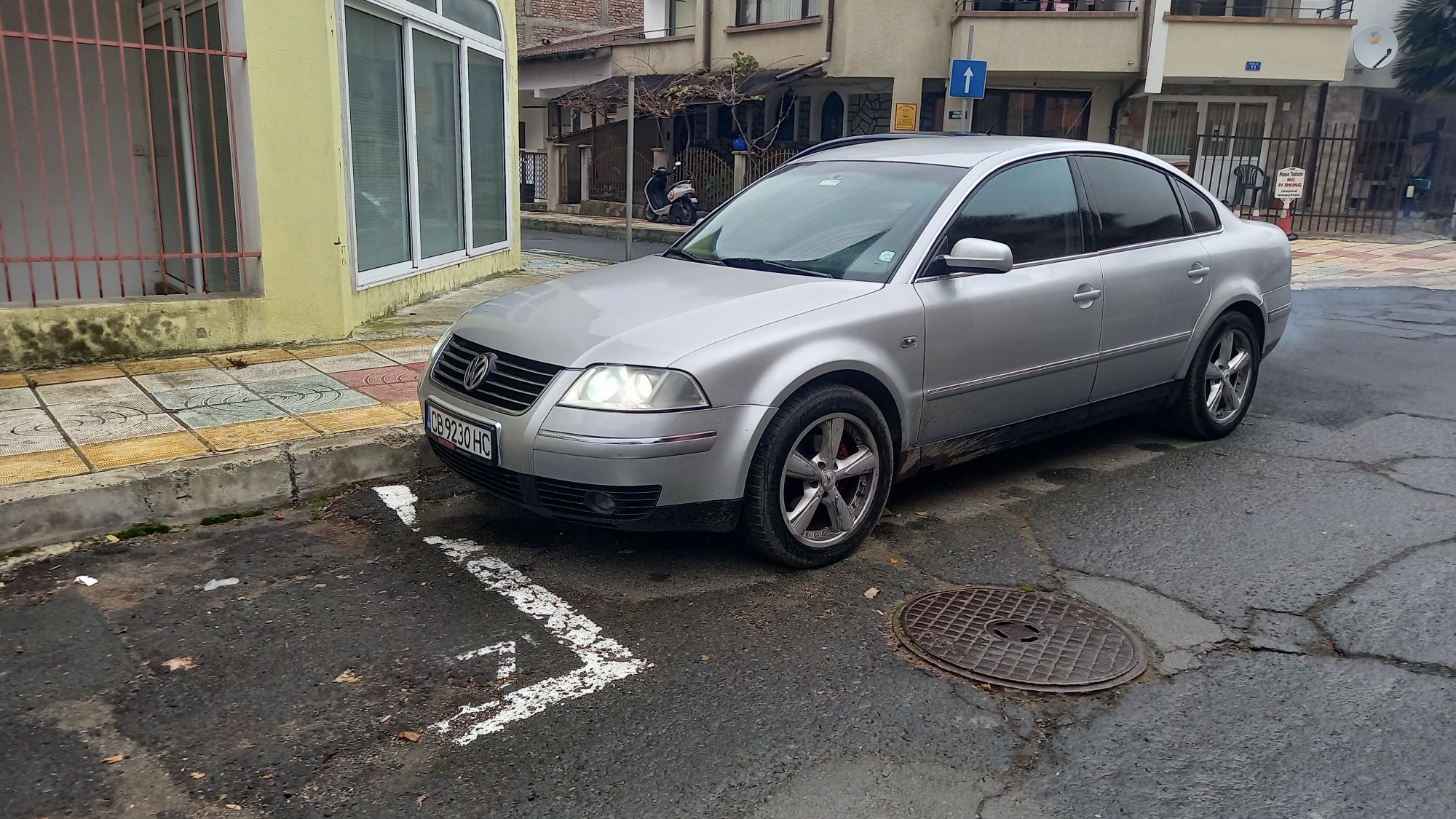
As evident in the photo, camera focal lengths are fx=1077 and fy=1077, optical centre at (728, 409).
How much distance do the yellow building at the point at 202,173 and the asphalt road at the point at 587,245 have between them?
20.8ft

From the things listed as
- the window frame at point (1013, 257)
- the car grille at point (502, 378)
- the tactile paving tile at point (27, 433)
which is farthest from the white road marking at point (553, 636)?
the window frame at point (1013, 257)

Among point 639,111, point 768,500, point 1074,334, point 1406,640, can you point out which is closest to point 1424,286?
point 1074,334

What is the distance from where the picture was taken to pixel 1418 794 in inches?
111

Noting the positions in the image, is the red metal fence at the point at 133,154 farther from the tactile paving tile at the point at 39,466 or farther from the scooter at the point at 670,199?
the scooter at the point at 670,199

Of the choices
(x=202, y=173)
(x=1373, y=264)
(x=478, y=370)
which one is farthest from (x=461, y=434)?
(x=1373, y=264)

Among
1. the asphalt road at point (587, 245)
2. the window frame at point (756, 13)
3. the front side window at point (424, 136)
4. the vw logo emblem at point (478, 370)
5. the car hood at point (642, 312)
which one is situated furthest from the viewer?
the window frame at point (756, 13)

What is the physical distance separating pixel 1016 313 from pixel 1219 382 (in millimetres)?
1988

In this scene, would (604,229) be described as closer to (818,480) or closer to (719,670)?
(818,480)

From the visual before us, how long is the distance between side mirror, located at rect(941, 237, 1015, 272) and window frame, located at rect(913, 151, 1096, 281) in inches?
4.6

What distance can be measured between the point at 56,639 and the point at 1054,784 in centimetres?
323

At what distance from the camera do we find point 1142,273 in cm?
543

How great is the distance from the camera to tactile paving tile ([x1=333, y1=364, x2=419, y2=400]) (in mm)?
6227

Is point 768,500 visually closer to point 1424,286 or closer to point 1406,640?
point 1406,640

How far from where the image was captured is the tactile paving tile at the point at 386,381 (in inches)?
245
